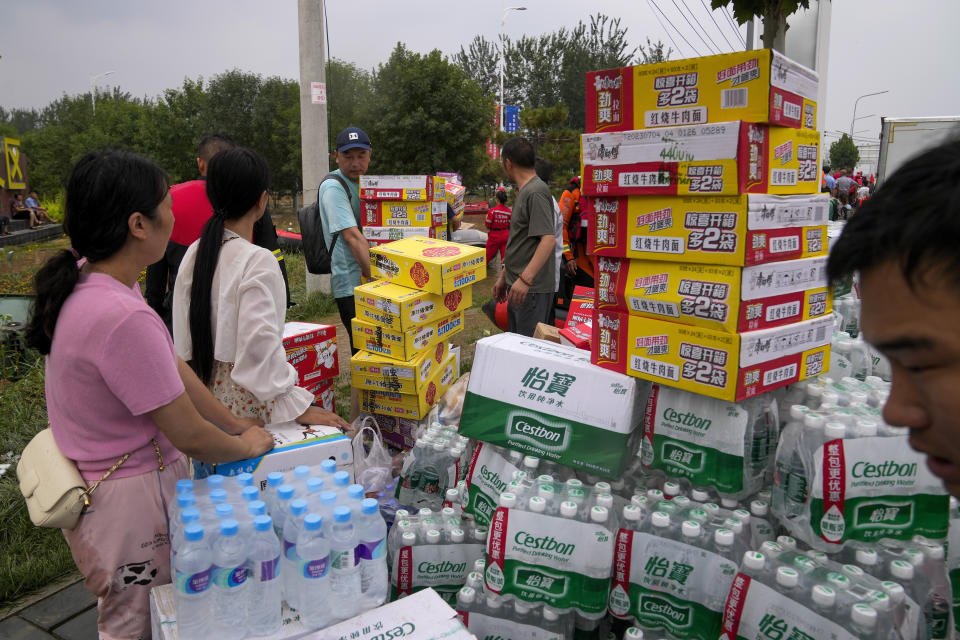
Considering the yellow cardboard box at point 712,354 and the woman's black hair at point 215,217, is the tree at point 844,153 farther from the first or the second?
the woman's black hair at point 215,217

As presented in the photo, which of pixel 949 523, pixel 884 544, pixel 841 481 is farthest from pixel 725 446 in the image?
pixel 949 523

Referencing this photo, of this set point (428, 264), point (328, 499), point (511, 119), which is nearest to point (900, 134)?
point (428, 264)

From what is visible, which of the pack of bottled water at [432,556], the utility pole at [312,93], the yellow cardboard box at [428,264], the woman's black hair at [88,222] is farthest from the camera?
the utility pole at [312,93]

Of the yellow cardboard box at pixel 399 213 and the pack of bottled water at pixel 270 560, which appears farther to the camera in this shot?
the yellow cardboard box at pixel 399 213

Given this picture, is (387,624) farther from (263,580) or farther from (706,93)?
(706,93)

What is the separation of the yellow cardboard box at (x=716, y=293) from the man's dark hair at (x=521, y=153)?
248 centimetres

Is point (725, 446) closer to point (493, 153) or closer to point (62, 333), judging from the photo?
point (62, 333)

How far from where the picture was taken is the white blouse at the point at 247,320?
2.57m

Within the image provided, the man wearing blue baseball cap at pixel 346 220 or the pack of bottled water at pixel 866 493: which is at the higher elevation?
the man wearing blue baseball cap at pixel 346 220

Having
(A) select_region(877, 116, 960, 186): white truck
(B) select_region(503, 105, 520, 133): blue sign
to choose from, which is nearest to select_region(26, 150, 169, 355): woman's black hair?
(A) select_region(877, 116, 960, 186): white truck

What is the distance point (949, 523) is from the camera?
7.09 feet

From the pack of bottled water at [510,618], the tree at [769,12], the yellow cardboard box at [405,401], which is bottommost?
the pack of bottled water at [510,618]

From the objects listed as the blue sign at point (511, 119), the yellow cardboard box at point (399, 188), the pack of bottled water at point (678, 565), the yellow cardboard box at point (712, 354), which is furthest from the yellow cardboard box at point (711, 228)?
the blue sign at point (511, 119)

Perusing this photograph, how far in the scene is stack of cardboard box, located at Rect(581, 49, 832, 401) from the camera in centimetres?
222
